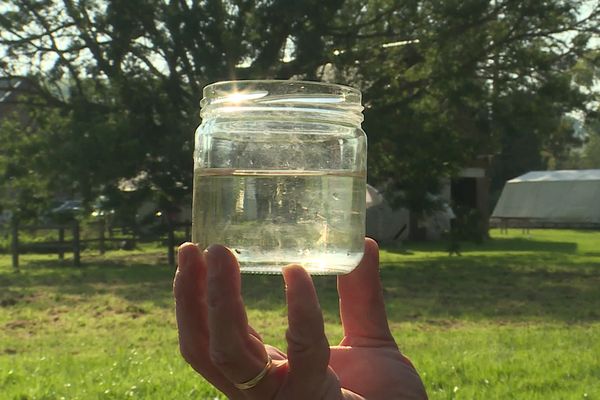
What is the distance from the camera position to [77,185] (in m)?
17.2

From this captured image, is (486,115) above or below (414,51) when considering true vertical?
below

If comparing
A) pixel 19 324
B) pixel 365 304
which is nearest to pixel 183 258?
pixel 365 304

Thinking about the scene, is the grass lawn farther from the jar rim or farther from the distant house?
the distant house

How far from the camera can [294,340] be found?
4.82 feet

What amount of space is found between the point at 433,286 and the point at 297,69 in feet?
17.2

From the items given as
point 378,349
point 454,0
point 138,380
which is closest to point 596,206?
point 454,0

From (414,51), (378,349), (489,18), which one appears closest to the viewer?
(378,349)

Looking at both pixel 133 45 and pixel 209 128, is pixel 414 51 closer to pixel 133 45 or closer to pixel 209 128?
pixel 133 45

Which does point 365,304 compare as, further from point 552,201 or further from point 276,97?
point 552,201

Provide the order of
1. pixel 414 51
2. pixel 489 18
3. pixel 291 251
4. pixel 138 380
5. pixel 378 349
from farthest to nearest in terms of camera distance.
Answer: pixel 414 51 → pixel 489 18 → pixel 138 380 → pixel 378 349 → pixel 291 251

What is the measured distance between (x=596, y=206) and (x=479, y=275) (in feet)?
88.5

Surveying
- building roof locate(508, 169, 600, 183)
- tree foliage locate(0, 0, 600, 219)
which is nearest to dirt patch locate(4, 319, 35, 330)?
tree foliage locate(0, 0, 600, 219)

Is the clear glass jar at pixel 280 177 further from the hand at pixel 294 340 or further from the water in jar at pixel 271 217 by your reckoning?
the hand at pixel 294 340

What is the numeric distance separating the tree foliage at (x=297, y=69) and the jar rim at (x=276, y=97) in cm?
1383
